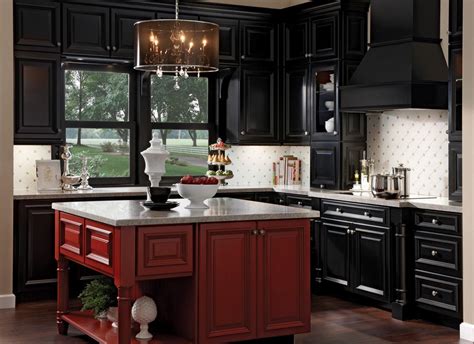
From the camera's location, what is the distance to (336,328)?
19.7ft

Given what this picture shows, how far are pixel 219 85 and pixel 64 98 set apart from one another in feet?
5.66

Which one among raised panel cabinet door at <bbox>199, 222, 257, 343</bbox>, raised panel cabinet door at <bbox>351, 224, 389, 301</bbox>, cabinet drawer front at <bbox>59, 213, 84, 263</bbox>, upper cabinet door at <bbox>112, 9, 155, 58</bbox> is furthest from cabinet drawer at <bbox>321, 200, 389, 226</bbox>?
cabinet drawer front at <bbox>59, 213, 84, 263</bbox>

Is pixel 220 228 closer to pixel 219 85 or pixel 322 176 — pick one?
pixel 322 176

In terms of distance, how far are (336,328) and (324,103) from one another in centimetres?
257

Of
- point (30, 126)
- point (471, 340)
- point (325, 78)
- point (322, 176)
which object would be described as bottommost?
point (471, 340)

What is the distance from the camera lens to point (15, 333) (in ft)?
19.1

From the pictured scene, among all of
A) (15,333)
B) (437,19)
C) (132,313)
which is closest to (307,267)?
(132,313)

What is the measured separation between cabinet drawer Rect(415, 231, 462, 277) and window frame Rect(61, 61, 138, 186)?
3.18 meters

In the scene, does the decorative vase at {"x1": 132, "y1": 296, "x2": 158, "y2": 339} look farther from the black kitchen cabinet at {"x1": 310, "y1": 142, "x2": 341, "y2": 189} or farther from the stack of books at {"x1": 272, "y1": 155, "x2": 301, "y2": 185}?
the stack of books at {"x1": 272, "y1": 155, "x2": 301, "y2": 185}

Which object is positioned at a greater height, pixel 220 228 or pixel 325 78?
pixel 325 78

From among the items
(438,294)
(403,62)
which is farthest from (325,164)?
(438,294)

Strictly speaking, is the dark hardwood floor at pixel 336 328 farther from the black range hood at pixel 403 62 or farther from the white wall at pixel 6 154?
the black range hood at pixel 403 62

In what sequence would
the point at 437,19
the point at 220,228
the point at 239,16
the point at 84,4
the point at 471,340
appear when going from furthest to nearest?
the point at 239,16
the point at 84,4
the point at 437,19
the point at 471,340
the point at 220,228

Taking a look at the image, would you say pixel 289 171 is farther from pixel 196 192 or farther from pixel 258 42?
pixel 196 192
